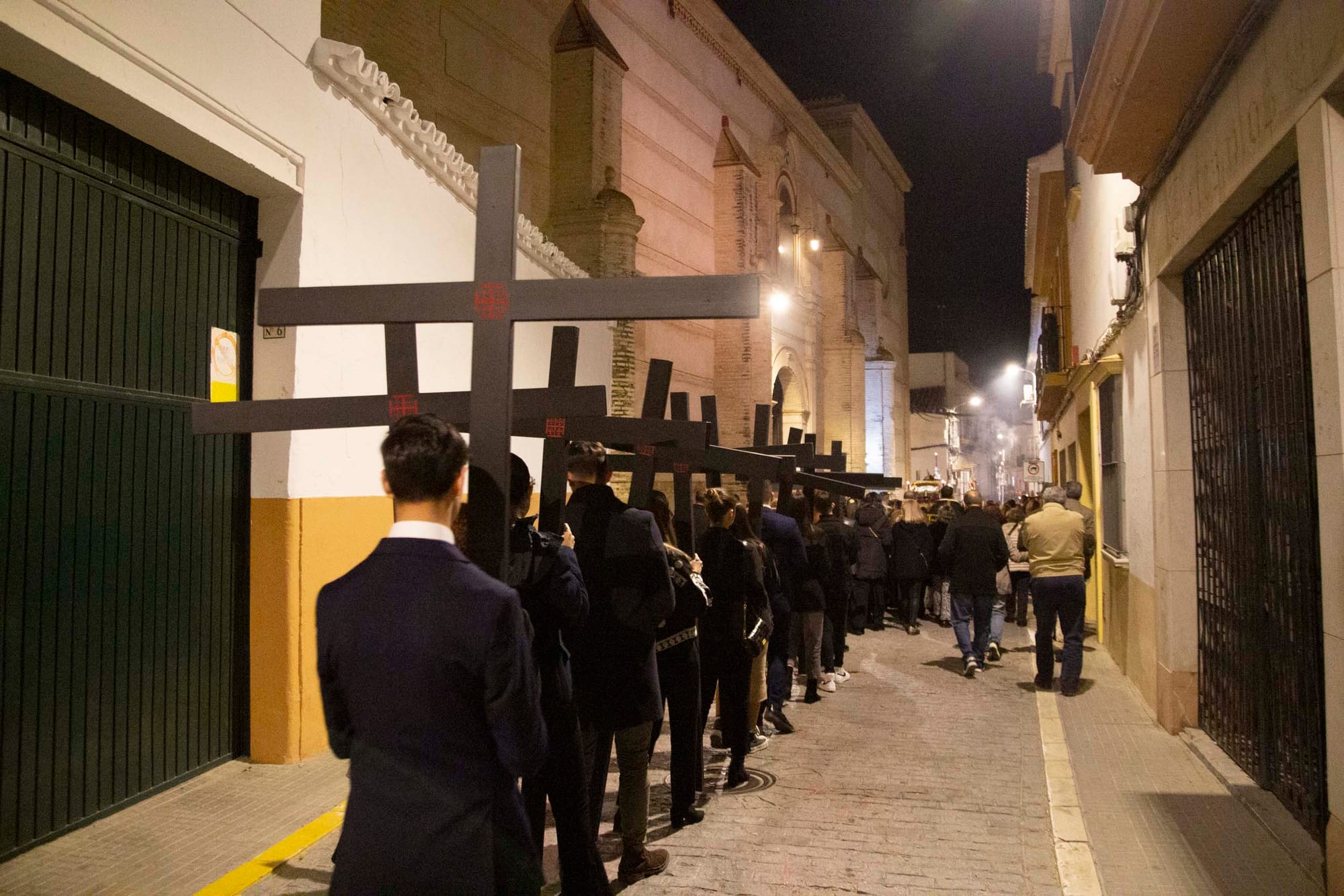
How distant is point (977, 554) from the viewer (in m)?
9.52

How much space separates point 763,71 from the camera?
78.7 ft

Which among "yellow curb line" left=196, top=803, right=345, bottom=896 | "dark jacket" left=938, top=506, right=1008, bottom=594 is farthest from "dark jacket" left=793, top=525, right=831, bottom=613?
"yellow curb line" left=196, top=803, right=345, bottom=896

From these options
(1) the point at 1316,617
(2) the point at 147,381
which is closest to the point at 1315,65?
(1) the point at 1316,617

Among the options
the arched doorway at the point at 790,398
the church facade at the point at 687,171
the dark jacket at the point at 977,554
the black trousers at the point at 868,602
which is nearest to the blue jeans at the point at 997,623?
the dark jacket at the point at 977,554

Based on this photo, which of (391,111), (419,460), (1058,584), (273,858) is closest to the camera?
(419,460)

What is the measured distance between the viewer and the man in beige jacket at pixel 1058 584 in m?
8.27

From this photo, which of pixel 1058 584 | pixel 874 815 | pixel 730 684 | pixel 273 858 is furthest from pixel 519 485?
pixel 1058 584

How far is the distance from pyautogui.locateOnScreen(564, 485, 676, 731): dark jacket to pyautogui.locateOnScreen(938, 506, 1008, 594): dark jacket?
616 centimetres

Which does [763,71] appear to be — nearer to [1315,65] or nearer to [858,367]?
[858,367]

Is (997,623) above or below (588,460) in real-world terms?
below

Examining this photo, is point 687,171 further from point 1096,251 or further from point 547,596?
point 547,596

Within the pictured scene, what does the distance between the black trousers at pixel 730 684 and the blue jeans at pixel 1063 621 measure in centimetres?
391

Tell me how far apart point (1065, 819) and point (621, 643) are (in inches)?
111

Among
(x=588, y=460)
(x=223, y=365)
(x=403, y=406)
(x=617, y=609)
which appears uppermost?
(x=223, y=365)
